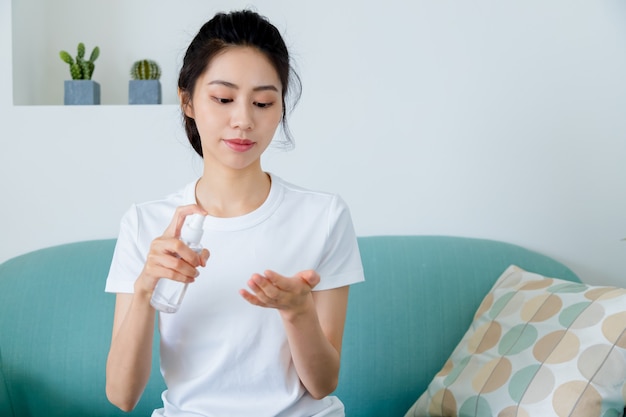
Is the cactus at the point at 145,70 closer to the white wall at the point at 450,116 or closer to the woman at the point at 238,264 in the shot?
the white wall at the point at 450,116

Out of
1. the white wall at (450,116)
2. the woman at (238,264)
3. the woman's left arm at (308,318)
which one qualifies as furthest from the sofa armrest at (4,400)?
the woman's left arm at (308,318)

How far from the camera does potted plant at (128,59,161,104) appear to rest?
2.29m

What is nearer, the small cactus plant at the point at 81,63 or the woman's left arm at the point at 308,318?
the woman's left arm at the point at 308,318

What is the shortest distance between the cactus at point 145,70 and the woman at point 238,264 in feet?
3.01

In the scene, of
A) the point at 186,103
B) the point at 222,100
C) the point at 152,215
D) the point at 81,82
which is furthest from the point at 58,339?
the point at 222,100

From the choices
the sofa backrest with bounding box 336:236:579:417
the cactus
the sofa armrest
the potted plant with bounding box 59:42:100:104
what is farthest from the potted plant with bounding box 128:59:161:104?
the sofa armrest

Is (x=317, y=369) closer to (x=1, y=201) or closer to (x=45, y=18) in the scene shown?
(x=1, y=201)

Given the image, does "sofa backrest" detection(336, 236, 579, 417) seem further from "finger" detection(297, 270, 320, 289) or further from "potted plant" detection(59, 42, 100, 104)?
"finger" detection(297, 270, 320, 289)

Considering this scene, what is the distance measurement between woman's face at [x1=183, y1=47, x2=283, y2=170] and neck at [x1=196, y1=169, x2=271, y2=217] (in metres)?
0.06

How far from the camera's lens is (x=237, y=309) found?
1351mm

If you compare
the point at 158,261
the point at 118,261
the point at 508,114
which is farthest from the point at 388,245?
the point at 158,261

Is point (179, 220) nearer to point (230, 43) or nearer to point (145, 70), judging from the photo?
point (230, 43)

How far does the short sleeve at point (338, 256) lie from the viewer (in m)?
1.39

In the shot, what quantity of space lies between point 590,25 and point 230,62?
1411mm
